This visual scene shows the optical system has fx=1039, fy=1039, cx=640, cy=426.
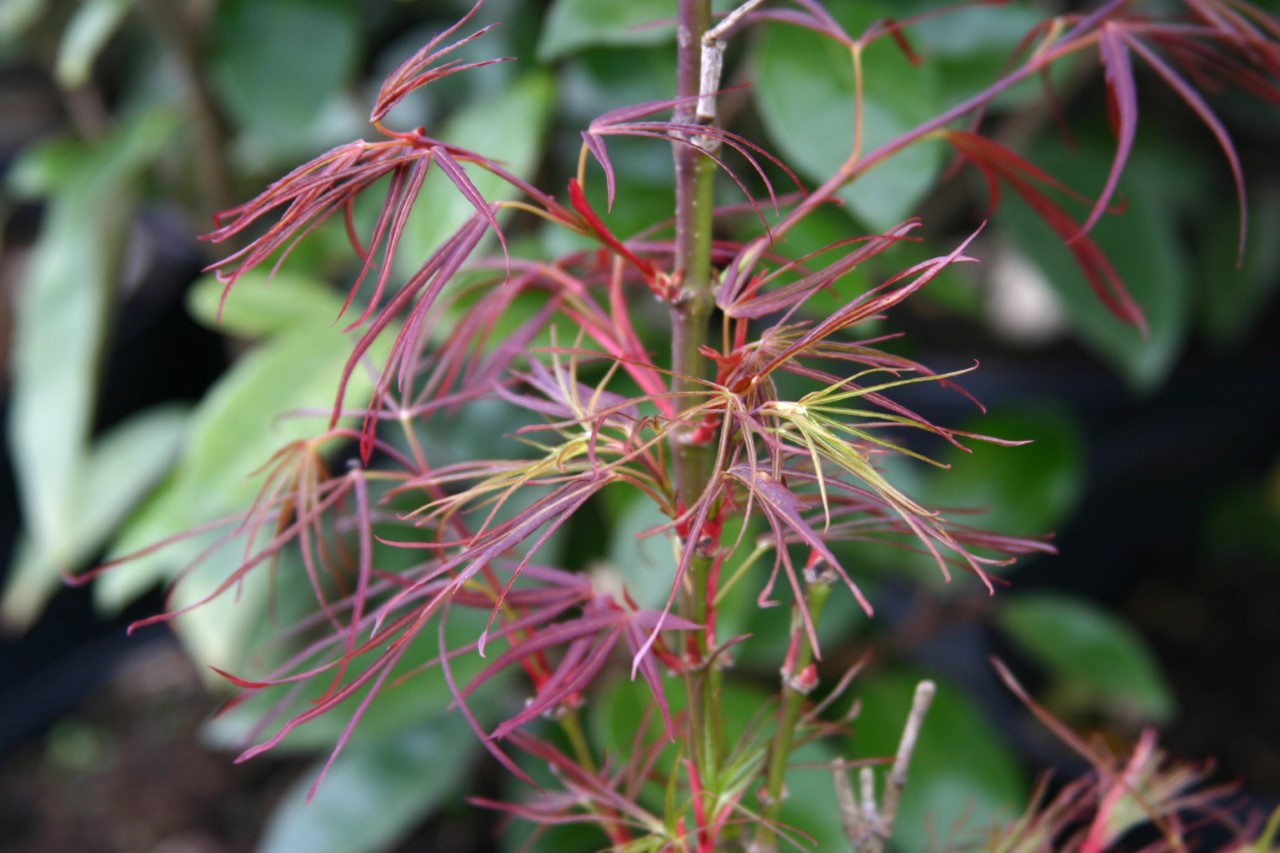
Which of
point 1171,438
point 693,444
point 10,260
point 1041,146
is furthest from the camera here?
point 10,260

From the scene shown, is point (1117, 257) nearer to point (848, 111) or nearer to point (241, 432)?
point (848, 111)

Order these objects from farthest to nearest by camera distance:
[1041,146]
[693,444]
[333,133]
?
1. [333,133]
2. [1041,146]
3. [693,444]

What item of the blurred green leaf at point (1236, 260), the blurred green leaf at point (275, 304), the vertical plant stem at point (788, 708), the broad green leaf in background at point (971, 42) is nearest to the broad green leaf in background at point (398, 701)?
the blurred green leaf at point (275, 304)

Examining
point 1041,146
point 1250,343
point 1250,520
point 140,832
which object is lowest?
point 140,832

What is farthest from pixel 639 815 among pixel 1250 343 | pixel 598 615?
pixel 1250 343

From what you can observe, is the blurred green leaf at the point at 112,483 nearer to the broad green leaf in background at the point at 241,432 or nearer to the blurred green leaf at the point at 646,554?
the broad green leaf in background at the point at 241,432

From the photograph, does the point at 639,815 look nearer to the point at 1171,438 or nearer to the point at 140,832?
the point at 140,832

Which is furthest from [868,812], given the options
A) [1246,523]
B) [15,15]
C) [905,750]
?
[1246,523]

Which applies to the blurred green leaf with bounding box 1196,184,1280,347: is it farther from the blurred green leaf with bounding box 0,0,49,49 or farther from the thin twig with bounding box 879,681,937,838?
the blurred green leaf with bounding box 0,0,49,49
